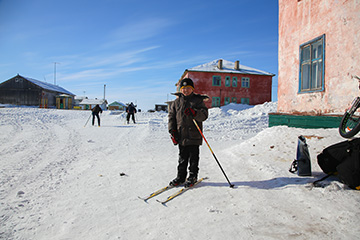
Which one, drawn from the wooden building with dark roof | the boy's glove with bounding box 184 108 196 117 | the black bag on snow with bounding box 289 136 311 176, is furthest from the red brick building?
the wooden building with dark roof

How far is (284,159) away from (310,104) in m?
3.21

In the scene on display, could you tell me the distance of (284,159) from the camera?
4906mm

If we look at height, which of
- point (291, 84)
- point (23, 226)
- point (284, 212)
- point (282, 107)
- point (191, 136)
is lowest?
point (23, 226)

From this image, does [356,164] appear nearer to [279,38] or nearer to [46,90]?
[279,38]

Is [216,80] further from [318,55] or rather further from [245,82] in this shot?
[318,55]

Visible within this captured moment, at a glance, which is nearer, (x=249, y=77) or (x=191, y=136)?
(x=191, y=136)

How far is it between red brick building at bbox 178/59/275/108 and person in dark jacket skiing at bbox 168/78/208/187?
29.2 metres

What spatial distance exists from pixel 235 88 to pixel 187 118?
105ft

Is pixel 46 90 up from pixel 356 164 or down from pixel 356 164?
up

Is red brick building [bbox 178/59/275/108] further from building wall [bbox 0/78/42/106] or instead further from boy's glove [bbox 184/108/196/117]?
building wall [bbox 0/78/42/106]

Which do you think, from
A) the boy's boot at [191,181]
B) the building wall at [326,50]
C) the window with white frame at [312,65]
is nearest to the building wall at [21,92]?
the building wall at [326,50]

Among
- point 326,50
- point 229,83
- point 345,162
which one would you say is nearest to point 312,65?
point 326,50

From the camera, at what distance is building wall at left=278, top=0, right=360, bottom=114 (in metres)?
5.57

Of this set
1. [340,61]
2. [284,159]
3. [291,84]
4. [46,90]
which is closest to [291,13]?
[291,84]
